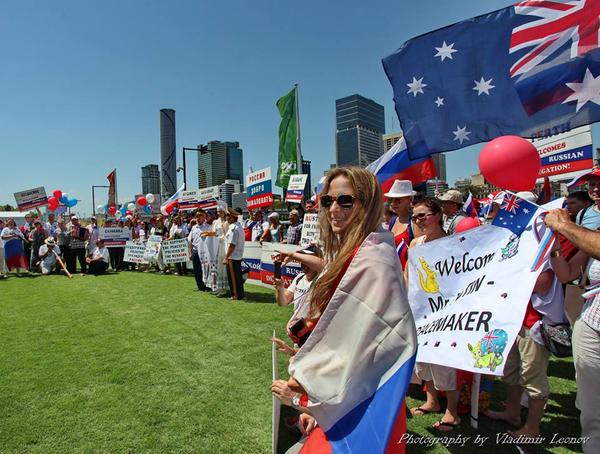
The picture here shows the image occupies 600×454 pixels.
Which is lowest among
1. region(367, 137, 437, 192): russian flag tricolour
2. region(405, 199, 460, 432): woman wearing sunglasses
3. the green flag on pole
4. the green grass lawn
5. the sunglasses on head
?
the green grass lawn

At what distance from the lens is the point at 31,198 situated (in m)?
19.4

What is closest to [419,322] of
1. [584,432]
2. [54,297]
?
[584,432]

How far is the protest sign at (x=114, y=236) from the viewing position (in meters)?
15.7

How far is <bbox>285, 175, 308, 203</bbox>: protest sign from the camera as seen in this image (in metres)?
12.1

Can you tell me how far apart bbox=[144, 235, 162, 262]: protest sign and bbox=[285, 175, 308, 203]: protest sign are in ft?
19.5

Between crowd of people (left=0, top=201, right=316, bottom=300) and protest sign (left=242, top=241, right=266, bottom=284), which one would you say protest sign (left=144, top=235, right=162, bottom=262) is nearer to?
crowd of people (left=0, top=201, right=316, bottom=300)

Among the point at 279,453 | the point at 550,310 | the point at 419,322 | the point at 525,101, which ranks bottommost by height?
the point at 279,453

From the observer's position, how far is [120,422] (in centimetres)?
361

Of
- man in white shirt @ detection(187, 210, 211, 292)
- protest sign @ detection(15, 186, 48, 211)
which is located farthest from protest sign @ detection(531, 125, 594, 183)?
protest sign @ detection(15, 186, 48, 211)

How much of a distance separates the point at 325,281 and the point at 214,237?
859 cm

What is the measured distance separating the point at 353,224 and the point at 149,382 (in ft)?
12.3

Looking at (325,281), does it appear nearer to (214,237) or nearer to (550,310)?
(550,310)

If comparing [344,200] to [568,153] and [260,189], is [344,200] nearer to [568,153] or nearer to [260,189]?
[568,153]

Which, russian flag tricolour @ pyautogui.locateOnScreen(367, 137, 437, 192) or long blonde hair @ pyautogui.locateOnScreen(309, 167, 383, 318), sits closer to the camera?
long blonde hair @ pyautogui.locateOnScreen(309, 167, 383, 318)
